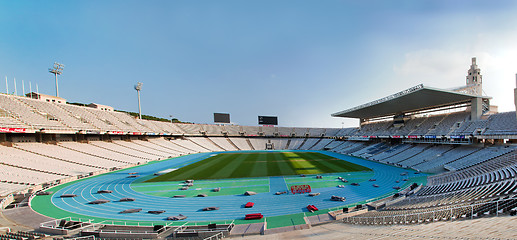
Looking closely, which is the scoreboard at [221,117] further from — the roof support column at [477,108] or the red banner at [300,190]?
the roof support column at [477,108]

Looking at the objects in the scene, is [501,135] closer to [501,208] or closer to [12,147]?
[501,208]

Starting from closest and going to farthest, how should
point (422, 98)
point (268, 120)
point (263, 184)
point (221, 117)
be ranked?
1. point (263, 184)
2. point (422, 98)
3. point (221, 117)
4. point (268, 120)

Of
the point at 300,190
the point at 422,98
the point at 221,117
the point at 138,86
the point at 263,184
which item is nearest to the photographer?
the point at 300,190

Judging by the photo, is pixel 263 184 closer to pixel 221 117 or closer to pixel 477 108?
pixel 477 108

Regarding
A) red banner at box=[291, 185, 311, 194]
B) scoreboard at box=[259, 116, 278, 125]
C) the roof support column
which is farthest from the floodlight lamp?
the roof support column

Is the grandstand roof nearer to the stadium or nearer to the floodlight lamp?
the stadium

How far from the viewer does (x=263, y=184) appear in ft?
71.3

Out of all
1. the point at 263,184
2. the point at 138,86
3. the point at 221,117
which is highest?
the point at 138,86

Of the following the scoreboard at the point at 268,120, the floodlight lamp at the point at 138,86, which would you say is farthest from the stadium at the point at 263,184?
the scoreboard at the point at 268,120

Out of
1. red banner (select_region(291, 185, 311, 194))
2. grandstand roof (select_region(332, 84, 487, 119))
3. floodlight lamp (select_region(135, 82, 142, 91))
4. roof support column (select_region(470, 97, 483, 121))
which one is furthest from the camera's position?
floodlight lamp (select_region(135, 82, 142, 91))

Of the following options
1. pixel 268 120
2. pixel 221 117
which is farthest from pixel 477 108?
pixel 221 117

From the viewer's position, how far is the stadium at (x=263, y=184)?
399 inches

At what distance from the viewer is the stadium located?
10.1 metres

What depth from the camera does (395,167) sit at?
99.3ft
